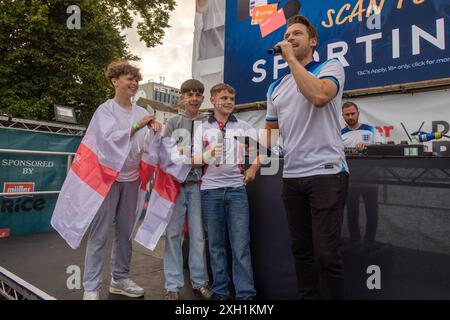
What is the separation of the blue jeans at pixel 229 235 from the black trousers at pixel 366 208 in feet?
2.08

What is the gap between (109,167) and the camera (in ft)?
6.86

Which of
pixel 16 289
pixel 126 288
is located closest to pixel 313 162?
pixel 126 288

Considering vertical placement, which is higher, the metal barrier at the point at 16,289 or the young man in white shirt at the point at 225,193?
the young man in white shirt at the point at 225,193

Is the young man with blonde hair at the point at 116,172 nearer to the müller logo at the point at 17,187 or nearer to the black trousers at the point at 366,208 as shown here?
the black trousers at the point at 366,208

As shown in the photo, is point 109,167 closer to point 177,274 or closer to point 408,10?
point 177,274

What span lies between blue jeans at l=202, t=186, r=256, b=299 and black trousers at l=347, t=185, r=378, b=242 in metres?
0.63

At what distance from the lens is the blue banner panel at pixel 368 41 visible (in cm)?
323

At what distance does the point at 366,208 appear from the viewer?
64.8 inches

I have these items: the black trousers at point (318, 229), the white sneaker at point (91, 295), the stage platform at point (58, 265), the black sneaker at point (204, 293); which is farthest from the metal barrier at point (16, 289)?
the black trousers at point (318, 229)

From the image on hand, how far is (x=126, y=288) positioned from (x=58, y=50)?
10581mm

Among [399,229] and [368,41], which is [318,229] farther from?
[368,41]

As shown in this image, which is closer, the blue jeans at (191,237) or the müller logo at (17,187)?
the blue jeans at (191,237)

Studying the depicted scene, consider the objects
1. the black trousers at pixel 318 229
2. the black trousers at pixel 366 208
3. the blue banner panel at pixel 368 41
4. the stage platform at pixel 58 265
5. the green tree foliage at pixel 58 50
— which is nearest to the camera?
the black trousers at pixel 318 229

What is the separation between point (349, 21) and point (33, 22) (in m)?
9.61
